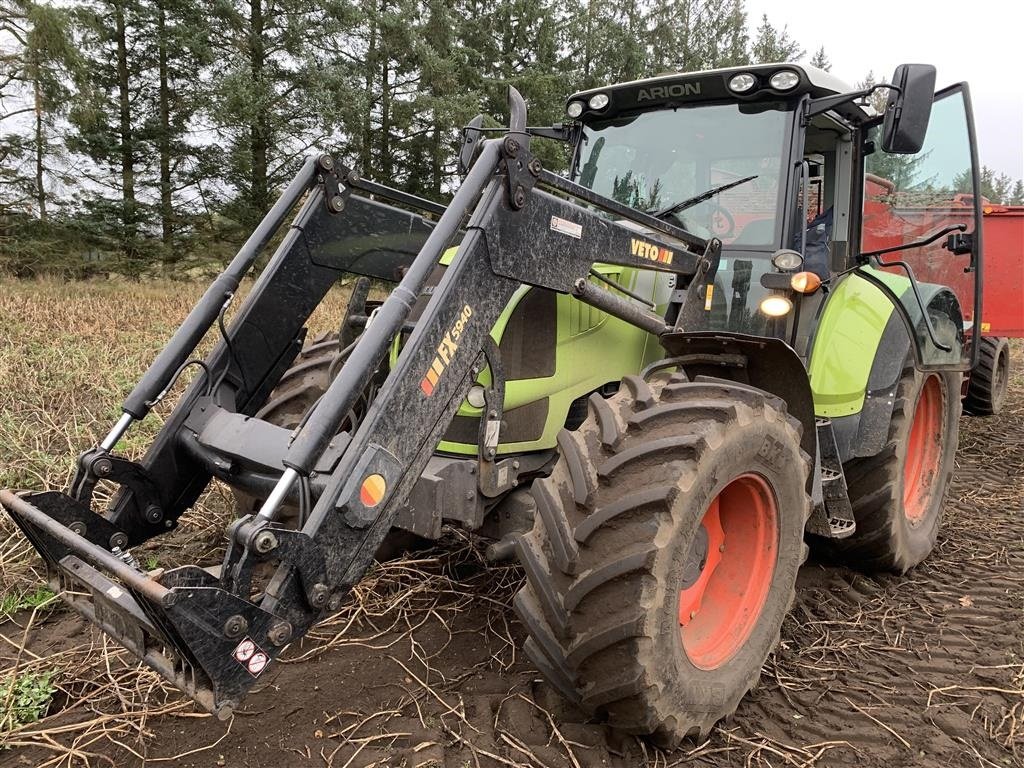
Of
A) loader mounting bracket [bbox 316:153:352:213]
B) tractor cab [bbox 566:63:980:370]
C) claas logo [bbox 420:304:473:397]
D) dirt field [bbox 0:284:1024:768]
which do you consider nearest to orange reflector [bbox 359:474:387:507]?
claas logo [bbox 420:304:473:397]

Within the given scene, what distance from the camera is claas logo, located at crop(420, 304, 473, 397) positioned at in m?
2.22

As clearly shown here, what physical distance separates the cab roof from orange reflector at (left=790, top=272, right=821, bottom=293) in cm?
80

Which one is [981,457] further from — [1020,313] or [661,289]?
[661,289]

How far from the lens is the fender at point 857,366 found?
3471 mm

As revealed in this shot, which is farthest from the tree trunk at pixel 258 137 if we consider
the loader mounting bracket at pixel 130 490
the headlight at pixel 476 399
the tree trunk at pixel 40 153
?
the headlight at pixel 476 399

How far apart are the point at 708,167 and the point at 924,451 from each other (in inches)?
95.6

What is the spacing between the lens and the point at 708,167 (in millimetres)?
3422

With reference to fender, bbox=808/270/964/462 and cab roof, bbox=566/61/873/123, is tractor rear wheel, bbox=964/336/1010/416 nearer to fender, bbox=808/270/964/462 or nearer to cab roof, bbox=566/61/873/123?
fender, bbox=808/270/964/462

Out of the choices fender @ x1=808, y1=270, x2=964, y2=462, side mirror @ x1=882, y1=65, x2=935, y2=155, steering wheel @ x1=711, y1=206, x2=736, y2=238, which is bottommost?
fender @ x1=808, y1=270, x2=964, y2=462

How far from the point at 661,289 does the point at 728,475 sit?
3.80 feet

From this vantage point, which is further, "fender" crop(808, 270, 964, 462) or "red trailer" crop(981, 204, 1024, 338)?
"red trailer" crop(981, 204, 1024, 338)

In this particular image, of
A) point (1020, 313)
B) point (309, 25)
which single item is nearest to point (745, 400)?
point (1020, 313)

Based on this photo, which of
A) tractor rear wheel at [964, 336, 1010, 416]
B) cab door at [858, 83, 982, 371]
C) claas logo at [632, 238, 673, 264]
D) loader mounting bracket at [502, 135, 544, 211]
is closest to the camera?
loader mounting bracket at [502, 135, 544, 211]

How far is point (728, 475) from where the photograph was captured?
2432mm
